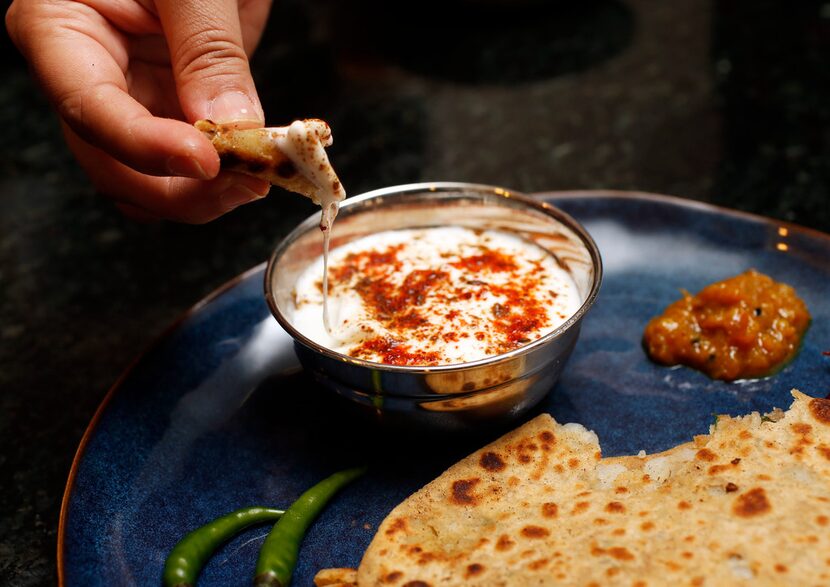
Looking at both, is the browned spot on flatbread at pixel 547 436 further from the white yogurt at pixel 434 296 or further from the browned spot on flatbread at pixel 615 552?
the browned spot on flatbread at pixel 615 552

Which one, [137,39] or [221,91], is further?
[137,39]

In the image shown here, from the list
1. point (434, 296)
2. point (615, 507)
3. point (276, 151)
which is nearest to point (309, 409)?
point (434, 296)

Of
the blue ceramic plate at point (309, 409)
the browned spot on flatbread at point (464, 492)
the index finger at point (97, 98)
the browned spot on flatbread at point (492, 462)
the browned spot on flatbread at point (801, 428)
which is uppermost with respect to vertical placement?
the index finger at point (97, 98)

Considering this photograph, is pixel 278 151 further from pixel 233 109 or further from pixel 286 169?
pixel 233 109

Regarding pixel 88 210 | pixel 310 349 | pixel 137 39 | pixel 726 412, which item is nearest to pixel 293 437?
pixel 310 349

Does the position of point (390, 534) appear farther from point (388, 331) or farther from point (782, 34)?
point (782, 34)

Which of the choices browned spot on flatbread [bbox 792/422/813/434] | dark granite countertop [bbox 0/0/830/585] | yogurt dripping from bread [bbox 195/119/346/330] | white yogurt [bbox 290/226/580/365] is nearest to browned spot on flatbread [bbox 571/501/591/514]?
white yogurt [bbox 290/226/580/365]

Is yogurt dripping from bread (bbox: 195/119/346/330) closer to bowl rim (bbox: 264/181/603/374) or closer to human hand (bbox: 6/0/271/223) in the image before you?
human hand (bbox: 6/0/271/223)

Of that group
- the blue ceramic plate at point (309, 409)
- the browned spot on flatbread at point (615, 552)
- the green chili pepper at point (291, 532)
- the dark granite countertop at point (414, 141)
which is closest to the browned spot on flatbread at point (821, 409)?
the blue ceramic plate at point (309, 409)
